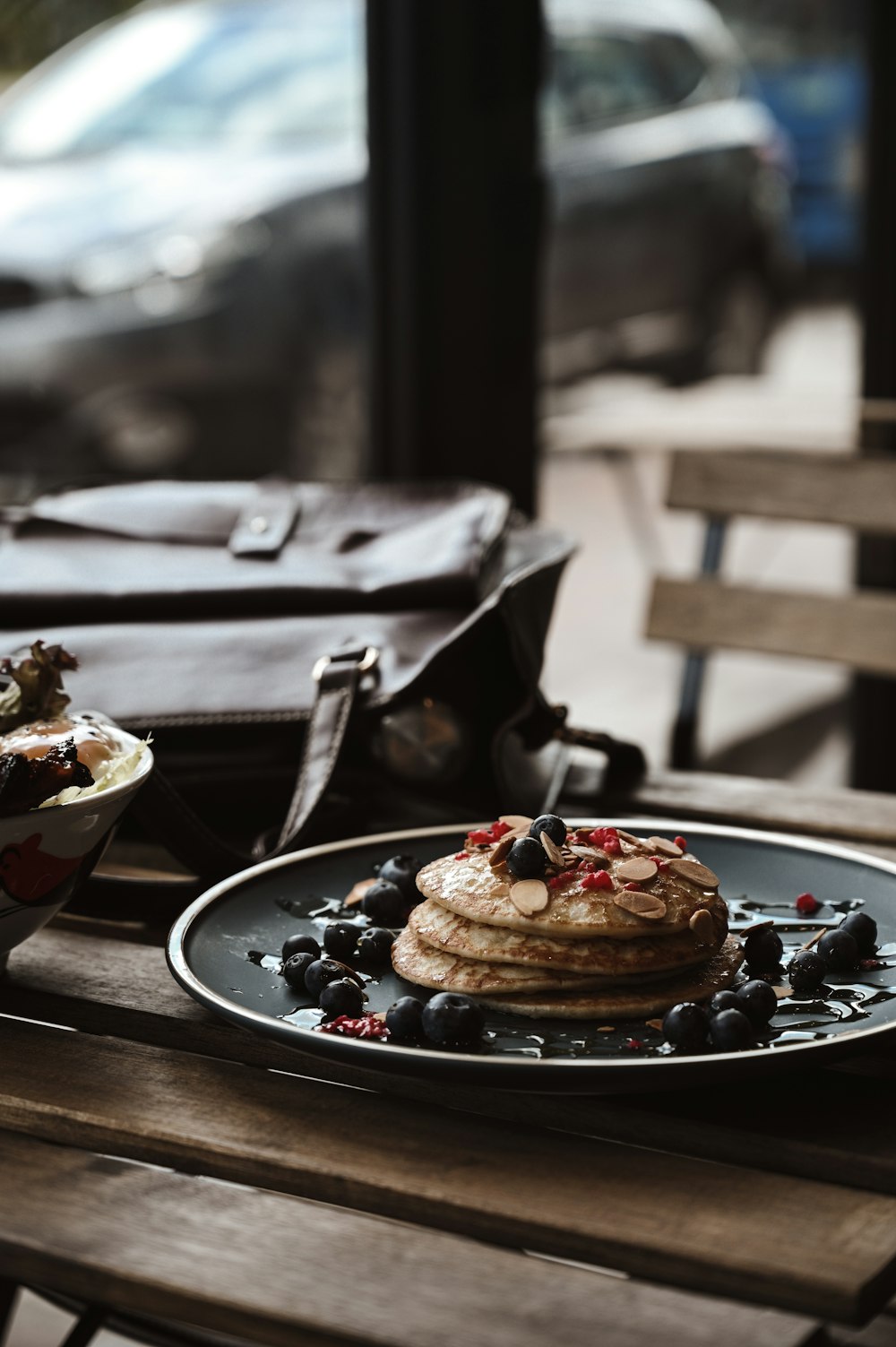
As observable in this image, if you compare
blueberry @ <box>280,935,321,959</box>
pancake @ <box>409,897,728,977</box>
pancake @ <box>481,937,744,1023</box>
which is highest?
pancake @ <box>409,897,728,977</box>

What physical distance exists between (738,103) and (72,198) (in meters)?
1.43

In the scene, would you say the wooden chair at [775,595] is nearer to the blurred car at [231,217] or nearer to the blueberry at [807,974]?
the blurred car at [231,217]

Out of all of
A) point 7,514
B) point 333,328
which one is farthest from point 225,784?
point 333,328

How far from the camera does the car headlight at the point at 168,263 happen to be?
2346 millimetres

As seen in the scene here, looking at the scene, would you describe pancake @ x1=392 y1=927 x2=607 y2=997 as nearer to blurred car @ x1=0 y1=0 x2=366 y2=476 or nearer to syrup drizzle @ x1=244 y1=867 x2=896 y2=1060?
syrup drizzle @ x1=244 y1=867 x2=896 y2=1060

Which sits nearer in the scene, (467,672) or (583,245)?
(467,672)

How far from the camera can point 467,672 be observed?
1.07 meters

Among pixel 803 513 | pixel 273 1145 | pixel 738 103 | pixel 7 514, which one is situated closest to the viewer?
pixel 273 1145

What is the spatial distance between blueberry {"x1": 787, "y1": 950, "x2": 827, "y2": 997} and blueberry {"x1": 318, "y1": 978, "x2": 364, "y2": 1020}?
0.61 ft

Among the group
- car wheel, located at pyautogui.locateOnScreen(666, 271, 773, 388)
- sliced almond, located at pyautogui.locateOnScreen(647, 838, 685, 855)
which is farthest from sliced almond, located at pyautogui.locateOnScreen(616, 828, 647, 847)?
car wheel, located at pyautogui.locateOnScreen(666, 271, 773, 388)

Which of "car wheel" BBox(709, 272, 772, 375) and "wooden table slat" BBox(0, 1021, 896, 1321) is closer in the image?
"wooden table slat" BBox(0, 1021, 896, 1321)

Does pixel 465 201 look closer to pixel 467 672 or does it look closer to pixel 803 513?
pixel 803 513

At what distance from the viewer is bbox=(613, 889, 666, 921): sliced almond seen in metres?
0.70

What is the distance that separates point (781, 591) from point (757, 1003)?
1.04 meters
